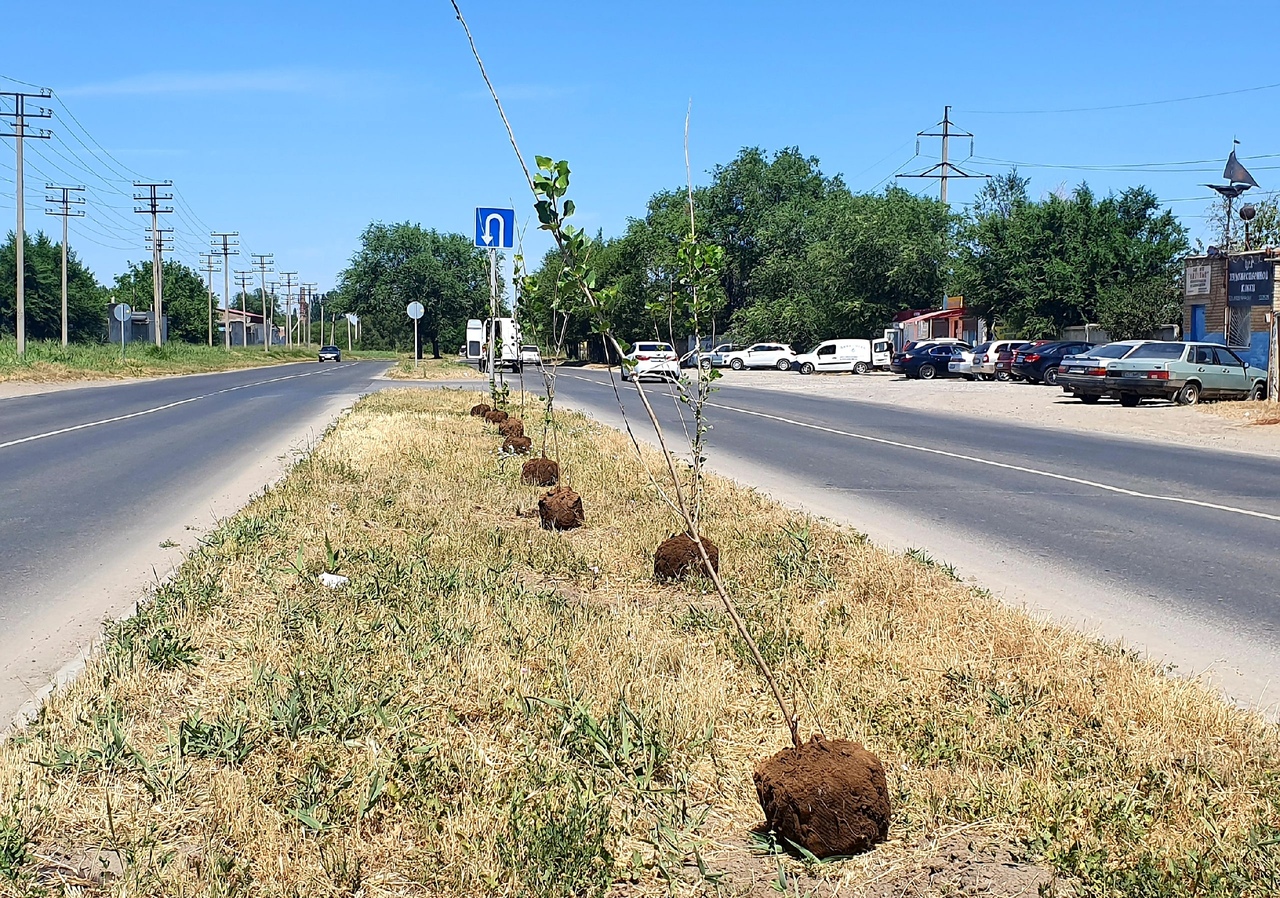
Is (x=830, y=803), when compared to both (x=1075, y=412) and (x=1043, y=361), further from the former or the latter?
(x=1043, y=361)

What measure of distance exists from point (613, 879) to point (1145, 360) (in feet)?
91.1

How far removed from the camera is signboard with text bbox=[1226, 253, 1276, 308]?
3017cm

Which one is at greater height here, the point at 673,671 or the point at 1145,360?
the point at 1145,360

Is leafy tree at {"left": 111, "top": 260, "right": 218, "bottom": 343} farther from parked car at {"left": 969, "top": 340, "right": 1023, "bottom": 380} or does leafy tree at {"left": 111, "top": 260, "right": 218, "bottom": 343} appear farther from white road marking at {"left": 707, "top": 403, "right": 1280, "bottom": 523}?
white road marking at {"left": 707, "top": 403, "right": 1280, "bottom": 523}

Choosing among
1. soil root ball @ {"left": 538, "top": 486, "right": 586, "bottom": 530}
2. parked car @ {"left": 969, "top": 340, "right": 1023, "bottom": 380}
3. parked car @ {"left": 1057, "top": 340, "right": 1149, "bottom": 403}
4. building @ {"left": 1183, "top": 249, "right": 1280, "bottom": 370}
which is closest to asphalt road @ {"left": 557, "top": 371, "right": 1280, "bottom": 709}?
soil root ball @ {"left": 538, "top": 486, "right": 586, "bottom": 530}

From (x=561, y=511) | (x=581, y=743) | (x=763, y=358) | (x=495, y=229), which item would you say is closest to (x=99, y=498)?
(x=561, y=511)

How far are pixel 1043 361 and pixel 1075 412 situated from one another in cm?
1732

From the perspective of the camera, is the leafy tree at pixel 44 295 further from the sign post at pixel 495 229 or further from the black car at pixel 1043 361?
the sign post at pixel 495 229

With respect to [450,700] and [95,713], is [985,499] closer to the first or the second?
[450,700]

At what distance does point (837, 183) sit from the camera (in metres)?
102

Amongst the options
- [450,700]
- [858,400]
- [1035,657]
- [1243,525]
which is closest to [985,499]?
[1243,525]

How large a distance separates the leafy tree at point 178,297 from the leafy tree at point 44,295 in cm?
1347

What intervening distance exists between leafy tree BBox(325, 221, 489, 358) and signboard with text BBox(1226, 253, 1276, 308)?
7968 cm

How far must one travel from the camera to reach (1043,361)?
43594 mm
